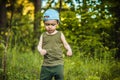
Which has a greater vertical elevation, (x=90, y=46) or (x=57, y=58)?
(x=57, y=58)

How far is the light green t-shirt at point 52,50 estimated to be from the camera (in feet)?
20.8

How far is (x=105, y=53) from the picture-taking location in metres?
10.0

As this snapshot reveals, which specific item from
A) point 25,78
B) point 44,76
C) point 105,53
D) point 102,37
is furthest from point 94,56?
point 44,76

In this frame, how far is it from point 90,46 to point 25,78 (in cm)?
318

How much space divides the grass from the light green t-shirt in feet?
4.72

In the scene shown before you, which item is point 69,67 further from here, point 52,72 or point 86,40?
point 52,72

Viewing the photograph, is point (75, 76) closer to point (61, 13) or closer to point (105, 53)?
point (105, 53)

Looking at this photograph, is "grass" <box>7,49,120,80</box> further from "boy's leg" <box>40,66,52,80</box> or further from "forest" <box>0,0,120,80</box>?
"boy's leg" <box>40,66,52,80</box>

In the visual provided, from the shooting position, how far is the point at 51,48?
6.37 metres

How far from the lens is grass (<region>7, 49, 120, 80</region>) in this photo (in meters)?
8.31

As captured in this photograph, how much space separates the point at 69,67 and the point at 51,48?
8.15ft

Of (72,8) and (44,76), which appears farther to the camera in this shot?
(72,8)

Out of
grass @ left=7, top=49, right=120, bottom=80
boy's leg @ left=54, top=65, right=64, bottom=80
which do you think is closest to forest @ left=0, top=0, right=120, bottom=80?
grass @ left=7, top=49, right=120, bottom=80

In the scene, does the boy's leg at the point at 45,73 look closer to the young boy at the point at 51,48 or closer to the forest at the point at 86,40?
the young boy at the point at 51,48
